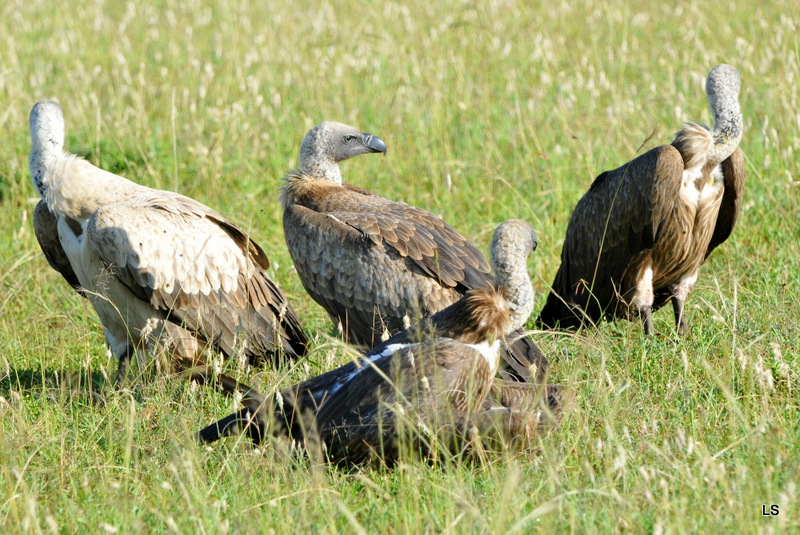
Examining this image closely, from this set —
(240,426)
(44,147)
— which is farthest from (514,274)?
(44,147)

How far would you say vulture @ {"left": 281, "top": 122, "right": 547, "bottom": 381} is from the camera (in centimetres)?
509

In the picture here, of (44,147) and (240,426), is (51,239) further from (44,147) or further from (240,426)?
(240,426)

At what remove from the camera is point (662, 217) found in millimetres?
5281

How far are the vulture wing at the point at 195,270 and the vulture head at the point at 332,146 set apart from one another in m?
0.76

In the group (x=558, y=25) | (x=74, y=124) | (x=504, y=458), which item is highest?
(x=558, y=25)

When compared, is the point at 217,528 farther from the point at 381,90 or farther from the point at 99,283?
the point at 381,90

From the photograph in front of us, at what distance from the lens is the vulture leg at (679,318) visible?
5.32 meters

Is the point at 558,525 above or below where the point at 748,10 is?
below

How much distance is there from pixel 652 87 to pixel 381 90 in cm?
240

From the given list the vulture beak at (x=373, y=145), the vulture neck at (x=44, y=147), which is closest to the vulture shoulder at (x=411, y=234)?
the vulture beak at (x=373, y=145)

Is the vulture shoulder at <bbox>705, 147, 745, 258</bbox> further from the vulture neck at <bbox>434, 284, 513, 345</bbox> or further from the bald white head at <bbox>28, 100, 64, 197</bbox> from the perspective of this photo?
the bald white head at <bbox>28, 100, 64, 197</bbox>

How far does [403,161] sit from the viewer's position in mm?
7922

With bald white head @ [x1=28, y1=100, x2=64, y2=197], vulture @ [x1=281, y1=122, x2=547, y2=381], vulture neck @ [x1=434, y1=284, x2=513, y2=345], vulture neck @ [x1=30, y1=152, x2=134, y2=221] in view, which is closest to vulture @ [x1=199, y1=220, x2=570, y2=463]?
vulture neck @ [x1=434, y1=284, x2=513, y2=345]

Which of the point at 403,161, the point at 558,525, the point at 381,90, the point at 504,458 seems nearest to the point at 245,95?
the point at 381,90
